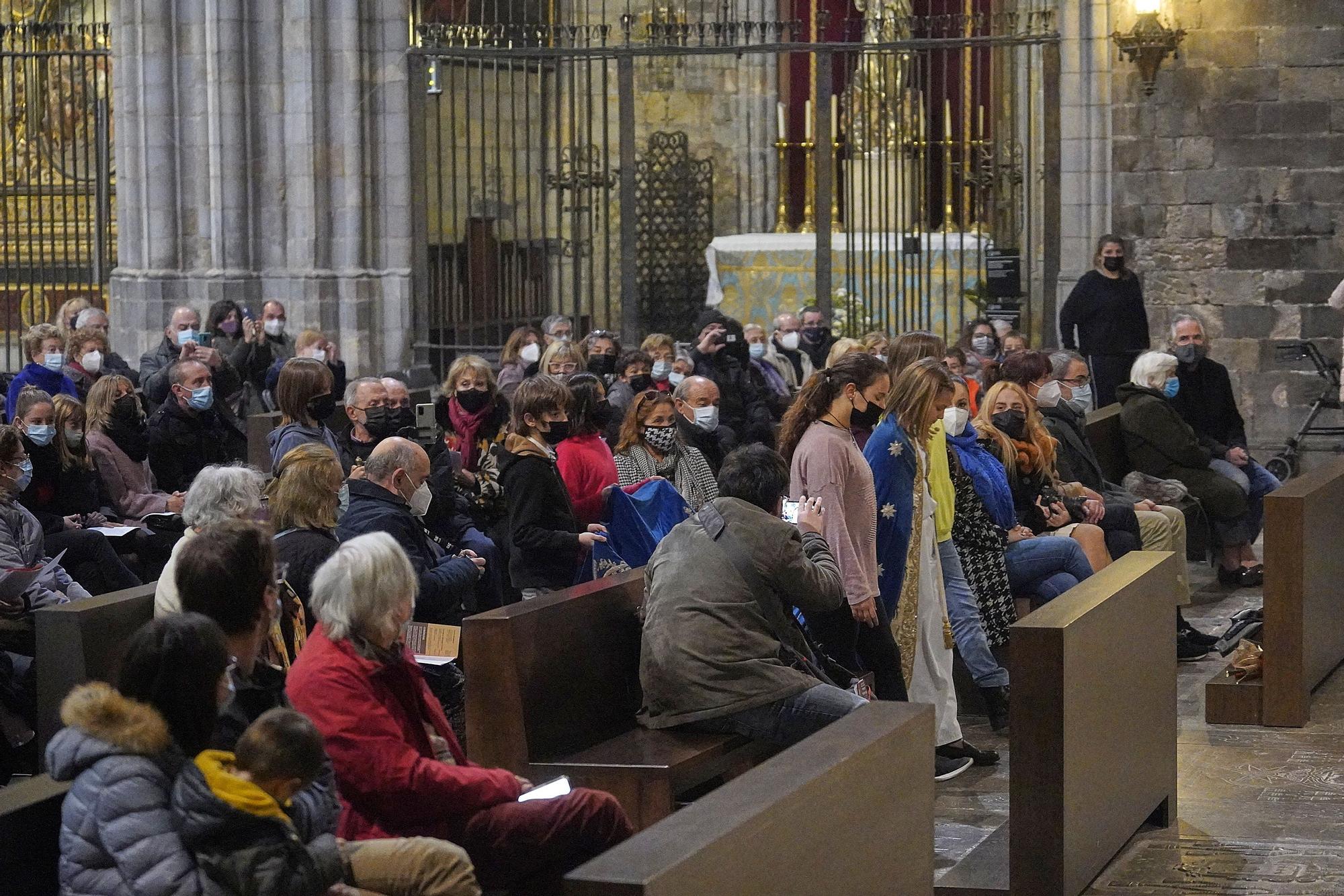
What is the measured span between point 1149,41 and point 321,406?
7.76 meters

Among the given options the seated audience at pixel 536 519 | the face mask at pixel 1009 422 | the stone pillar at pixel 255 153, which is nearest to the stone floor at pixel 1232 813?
the face mask at pixel 1009 422

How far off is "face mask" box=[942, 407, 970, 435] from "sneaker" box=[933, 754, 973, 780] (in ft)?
4.07

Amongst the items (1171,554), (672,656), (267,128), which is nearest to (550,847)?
(672,656)

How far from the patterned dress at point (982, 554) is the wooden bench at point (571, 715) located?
1835 millimetres

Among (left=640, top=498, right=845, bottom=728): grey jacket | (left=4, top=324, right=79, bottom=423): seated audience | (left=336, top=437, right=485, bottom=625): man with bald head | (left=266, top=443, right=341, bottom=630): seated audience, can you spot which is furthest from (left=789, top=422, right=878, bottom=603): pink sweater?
(left=4, top=324, right=79, bottom=423): seated audience

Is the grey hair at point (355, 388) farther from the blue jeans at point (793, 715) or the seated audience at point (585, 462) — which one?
the blue jeans at point (793, 715)

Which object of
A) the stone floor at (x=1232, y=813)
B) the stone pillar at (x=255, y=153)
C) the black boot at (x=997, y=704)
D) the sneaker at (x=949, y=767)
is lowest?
the stone floor at (x=1232, y=813)

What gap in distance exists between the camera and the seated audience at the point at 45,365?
32.1ft

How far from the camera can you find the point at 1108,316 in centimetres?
1326

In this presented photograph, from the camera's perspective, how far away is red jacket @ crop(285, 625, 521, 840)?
4199 mm

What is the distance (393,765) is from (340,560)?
0.44m

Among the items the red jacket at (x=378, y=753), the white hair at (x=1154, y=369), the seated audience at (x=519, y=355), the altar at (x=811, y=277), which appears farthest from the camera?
the altar at (x=811, y=277)

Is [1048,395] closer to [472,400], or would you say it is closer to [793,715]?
[472,400]

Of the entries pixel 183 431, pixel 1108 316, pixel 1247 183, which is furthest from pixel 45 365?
pixel 1247 183
